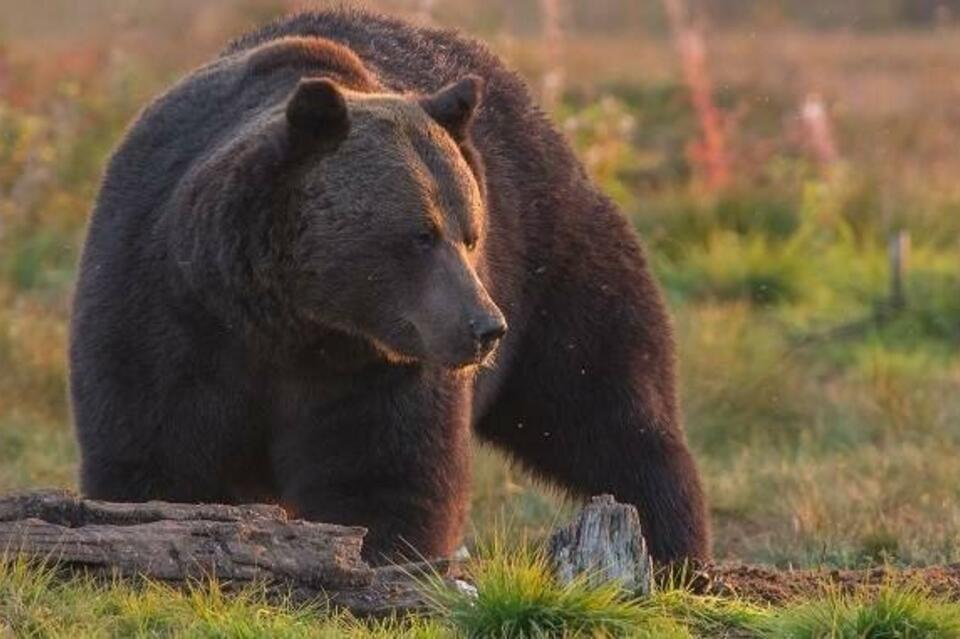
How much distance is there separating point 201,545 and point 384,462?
0.83m

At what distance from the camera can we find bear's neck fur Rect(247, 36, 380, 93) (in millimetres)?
6625

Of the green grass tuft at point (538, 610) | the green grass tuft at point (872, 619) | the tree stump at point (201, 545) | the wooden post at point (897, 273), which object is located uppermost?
the tree stump at point (201, 545)

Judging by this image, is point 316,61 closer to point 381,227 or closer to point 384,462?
point 381,227

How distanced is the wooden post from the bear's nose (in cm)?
684

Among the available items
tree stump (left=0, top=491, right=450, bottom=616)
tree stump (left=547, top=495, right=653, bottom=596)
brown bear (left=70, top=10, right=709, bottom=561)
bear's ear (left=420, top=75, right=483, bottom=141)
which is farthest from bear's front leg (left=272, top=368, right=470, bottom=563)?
bear's ear (left=420, top=75, right=483, bottom=141)

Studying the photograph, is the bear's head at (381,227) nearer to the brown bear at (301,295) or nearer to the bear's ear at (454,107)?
the brown bear at (301,295)

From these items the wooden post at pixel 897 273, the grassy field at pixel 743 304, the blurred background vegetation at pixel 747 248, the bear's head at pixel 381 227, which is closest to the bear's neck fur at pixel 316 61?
the bear's head at pixel 381 227

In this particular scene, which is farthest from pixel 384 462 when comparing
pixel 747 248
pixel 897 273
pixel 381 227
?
pixel 747 248

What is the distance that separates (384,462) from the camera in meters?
6.29

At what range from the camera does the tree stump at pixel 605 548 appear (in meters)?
5.70

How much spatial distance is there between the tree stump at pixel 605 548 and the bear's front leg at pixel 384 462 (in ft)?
2.05

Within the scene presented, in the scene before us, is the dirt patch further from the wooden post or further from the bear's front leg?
the wooden post

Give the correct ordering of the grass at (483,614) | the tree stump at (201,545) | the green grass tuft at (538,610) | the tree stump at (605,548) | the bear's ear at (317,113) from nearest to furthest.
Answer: the grass at (483,614) → the green grass tuft at (538,610) → the tree stump at (201,545) → the tree stump at (605,548) → the bear's ear at (317,113)

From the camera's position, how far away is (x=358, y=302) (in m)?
6.03
